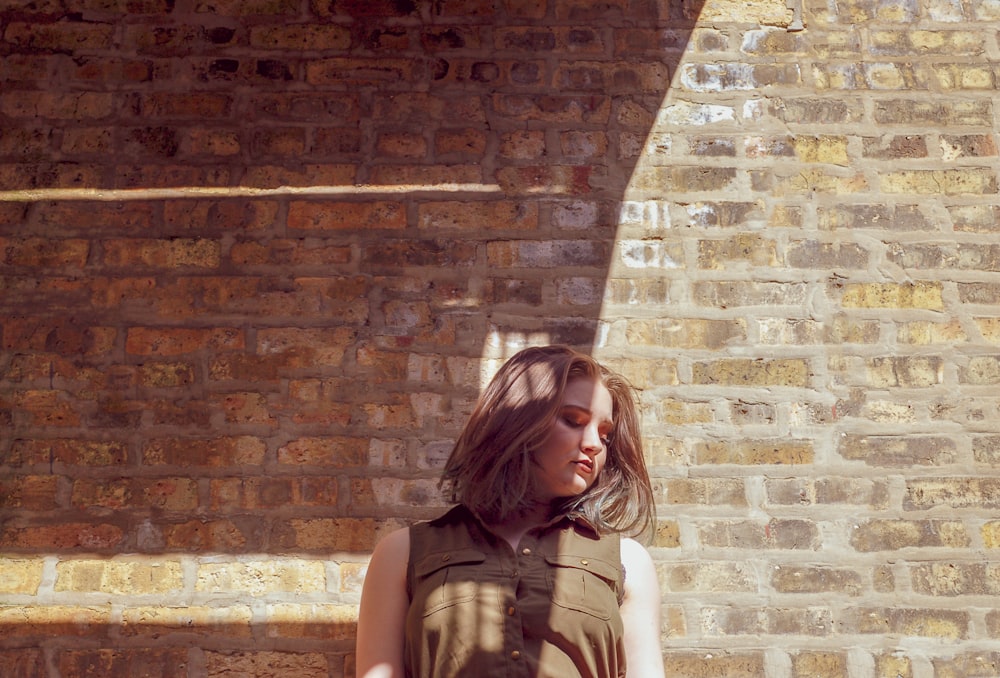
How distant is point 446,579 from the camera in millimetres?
1886

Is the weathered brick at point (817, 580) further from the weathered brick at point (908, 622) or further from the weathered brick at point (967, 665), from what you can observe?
the weathered brick at point (967, 665)

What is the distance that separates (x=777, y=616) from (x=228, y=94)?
2.44 m

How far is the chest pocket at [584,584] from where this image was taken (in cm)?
Answer: 189

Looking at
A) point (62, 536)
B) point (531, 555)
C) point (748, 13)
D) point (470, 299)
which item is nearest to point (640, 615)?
point (531, 555)

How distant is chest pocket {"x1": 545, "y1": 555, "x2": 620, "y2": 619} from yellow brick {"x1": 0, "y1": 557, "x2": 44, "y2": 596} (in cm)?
169

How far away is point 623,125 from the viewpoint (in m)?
3.04

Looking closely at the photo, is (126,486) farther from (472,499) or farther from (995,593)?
(995,593)

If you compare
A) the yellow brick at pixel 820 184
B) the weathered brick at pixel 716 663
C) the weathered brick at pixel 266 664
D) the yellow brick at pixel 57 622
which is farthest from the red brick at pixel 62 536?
the yellow brick at pixel 820 184

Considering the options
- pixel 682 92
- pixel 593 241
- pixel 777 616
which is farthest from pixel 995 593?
pixel 682 92

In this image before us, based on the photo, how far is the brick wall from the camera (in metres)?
2.70

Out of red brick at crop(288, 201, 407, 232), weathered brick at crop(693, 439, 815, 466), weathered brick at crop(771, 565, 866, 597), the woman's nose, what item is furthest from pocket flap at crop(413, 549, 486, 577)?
red brick at crop(288, 201, 407, 232)

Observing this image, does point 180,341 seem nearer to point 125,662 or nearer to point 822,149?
point 125,662

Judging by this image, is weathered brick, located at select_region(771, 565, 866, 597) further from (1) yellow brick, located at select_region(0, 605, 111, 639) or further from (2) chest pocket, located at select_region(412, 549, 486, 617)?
(1) yellow brick, located at select_region(0, 605, 111, 639)

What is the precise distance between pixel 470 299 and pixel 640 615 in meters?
1.23
